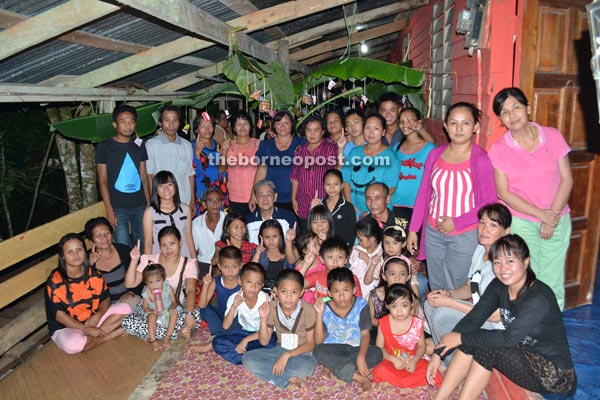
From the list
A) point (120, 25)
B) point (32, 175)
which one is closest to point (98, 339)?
point (120, 25)

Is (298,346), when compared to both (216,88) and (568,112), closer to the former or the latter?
(568,112)

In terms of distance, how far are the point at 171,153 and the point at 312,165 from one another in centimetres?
145

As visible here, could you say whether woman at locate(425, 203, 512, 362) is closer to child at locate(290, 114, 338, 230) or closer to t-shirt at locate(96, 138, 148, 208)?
child at locate(290, 114, 338, 230)

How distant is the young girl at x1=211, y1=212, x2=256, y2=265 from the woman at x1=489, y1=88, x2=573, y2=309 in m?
2.12

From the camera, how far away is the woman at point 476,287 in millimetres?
2719

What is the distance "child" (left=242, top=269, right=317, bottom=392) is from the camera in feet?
9.79

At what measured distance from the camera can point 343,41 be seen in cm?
769

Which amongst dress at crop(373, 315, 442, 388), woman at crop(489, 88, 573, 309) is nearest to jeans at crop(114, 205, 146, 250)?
dress at crop(373, 315, 442, 388)

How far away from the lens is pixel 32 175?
7449 millimetres

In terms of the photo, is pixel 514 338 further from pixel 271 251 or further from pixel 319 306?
pixel 271 251

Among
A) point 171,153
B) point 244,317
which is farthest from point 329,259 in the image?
point 171,153

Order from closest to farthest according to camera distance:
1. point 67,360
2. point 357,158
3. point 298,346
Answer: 1. point 298,346
2. point 67,360
3. point 357,158

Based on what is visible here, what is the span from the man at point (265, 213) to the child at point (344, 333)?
1085 mm

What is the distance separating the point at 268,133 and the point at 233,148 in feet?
3.12
